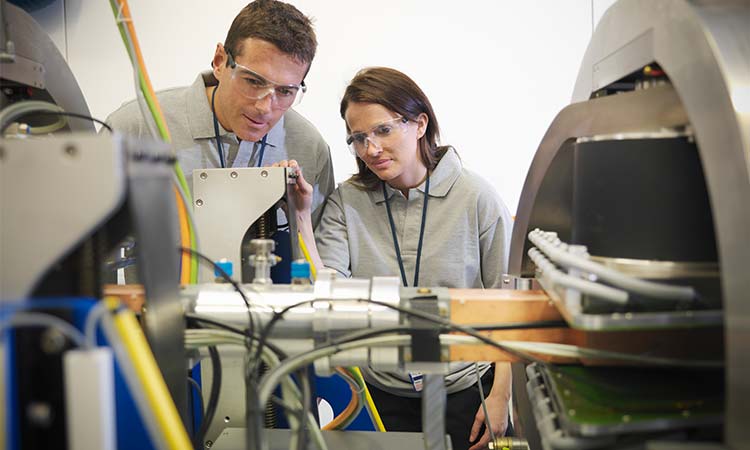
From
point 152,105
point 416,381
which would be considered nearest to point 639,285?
point 152,105

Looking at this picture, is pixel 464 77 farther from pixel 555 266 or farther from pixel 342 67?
pixel 555 266

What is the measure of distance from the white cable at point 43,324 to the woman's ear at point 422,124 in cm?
143

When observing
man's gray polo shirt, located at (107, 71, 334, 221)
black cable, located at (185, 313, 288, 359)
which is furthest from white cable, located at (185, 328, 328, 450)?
man's gray polo shirt, located at (107, 71, 334, 221)

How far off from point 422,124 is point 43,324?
1473mm

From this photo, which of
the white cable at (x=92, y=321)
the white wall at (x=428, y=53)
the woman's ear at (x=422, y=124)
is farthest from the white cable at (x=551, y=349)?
the white wall at (x=428, y=53)

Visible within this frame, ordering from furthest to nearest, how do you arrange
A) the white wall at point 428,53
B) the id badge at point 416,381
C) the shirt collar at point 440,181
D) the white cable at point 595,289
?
the white wall at point 428,53
the shirt collar at point 440,181
the id badge at point 416,381
the white cable at point 595,289

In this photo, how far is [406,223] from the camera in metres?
1.74

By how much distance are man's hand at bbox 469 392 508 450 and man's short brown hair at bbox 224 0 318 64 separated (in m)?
1.09

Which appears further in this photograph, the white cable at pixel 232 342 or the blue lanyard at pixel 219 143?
the blue lanyard at pixel 219 143

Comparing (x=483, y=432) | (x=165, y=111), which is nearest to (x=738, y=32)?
(x=483, y=432)

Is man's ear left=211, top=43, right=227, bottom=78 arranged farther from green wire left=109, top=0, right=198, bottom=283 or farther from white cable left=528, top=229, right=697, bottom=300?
white cable left=528, top=229, right=697, bottom=300

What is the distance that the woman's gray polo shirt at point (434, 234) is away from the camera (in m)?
1.67

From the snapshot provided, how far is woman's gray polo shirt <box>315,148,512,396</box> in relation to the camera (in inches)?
65.6

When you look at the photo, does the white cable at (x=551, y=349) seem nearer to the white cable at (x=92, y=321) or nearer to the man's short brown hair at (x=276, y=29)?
the white cable at (x=92, y=321)
